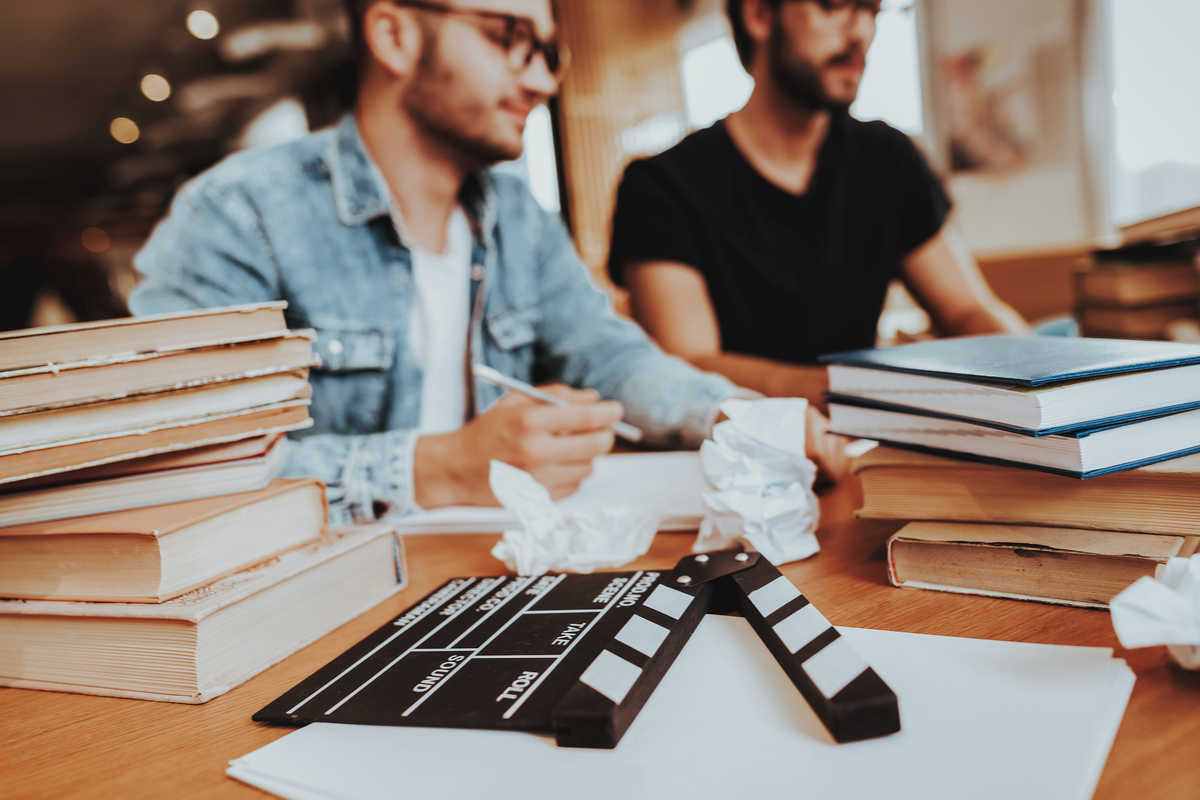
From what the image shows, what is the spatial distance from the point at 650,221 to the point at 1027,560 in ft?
3.48

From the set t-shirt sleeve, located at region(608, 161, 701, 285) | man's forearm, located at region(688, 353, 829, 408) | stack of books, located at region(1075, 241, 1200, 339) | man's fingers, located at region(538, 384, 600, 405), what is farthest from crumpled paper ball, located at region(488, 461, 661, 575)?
stack of books, located at region(1075, 241, 1200, 339)

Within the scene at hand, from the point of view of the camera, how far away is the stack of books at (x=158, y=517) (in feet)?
1.40

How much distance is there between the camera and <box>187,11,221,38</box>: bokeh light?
4.47m

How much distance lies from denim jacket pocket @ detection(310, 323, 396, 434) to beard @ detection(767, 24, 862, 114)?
0.83 metres

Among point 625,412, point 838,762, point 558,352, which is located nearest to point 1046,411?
point 838,762

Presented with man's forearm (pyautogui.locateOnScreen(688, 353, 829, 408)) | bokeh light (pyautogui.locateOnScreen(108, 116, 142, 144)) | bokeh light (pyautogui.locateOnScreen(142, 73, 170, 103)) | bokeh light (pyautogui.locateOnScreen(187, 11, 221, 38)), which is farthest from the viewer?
bokeh light (pyautogui.locateOnScreen(108, 116, 142, 144))

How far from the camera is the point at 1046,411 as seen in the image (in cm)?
40

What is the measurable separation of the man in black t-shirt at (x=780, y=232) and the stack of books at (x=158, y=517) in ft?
2.90

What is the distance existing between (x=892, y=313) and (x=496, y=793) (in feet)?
12.0

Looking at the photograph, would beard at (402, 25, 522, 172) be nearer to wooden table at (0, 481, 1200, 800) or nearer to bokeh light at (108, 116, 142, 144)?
wooden table at (0, 481, 1200, 800)

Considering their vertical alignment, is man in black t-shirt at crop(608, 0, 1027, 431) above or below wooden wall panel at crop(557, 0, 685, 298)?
below

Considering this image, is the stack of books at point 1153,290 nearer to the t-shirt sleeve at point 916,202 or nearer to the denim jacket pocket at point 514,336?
the t-shirt sleeve at point 916,202

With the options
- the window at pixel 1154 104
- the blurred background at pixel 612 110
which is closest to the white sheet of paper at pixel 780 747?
the blurred background at pixel 612 110

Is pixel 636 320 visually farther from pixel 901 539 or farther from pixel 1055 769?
pixel 1055 769
